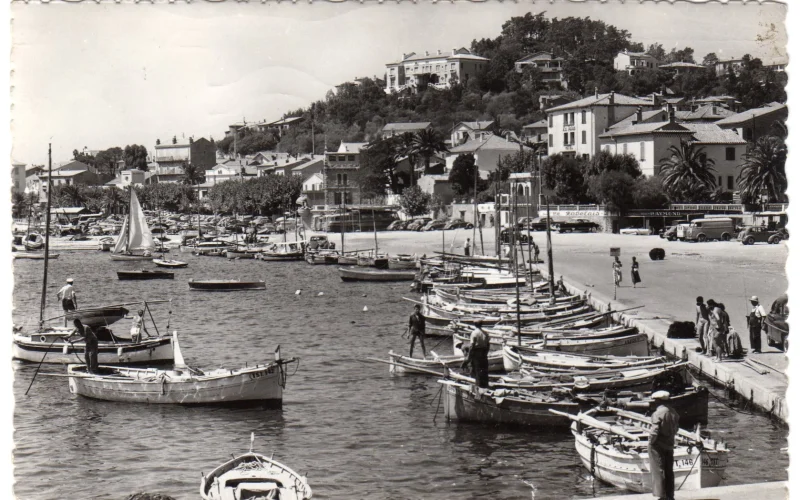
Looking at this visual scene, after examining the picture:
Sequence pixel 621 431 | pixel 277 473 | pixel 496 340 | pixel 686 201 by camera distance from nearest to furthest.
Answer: pixel 277 473 → pixel 621 431 → pixel 496 340 → pixel 686 201

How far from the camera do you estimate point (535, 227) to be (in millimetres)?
73875

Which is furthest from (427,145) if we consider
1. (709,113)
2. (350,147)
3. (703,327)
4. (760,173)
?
(703,327)

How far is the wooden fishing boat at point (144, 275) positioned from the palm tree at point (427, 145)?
92.2 ft

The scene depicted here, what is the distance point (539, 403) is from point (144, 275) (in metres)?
54.8

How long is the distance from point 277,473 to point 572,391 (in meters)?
8.37

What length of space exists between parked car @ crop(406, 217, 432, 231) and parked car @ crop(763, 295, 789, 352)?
6597 centimetres

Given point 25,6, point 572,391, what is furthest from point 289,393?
point 25,6

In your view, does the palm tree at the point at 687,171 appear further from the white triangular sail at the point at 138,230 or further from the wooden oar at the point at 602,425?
the wooden oar at the point at 602,425

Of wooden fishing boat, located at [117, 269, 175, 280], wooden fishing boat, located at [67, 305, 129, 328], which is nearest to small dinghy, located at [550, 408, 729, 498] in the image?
wooden fishing boat, located at [67, 305, 129, 328]

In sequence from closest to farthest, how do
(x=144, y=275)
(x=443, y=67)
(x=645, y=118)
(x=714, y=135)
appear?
Result: (x=714, y=135)
(x=144, y=275)
(x=645, y=118)
(x=443, y=67)

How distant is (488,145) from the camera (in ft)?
302

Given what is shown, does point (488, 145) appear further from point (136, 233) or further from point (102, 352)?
point (102, 352)

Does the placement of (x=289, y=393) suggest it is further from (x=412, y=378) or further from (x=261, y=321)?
(x=261, y=321)

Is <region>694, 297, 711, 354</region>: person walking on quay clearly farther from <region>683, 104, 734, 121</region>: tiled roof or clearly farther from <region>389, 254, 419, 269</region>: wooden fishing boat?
<region>389, 254, 419, 269</region>: wooden fishing boat
